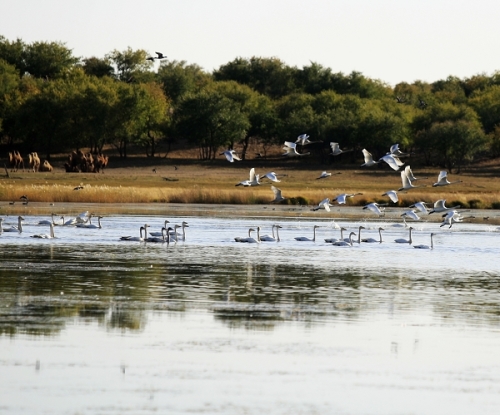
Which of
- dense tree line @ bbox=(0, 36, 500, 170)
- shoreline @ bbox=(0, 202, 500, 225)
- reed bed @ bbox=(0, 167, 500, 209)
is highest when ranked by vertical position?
dense tree line @ bbox=(0, 36, 500, 170)

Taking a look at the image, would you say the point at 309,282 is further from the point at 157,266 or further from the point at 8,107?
the point at 8,107

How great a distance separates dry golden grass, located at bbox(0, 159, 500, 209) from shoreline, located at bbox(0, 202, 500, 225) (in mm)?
1354

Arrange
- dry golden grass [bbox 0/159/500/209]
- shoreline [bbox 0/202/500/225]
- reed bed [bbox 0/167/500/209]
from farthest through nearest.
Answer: dry golden grass [bbox 0/159/500/209]
reed bed [bbox 0/167/500/209]
shoreline [bbox 0/202/500/225]

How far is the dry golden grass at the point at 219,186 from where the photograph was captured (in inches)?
2218

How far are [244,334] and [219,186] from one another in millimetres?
50145

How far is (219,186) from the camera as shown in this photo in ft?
221

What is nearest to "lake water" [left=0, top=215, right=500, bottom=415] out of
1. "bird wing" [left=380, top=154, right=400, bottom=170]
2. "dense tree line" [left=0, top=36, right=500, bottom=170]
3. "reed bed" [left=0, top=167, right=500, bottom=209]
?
"bird wing" [left=380, top=154, right=400, bottom=170]

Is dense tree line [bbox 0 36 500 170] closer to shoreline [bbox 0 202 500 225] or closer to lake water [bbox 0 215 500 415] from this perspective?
shoreline [bbox 0 202 500 225]

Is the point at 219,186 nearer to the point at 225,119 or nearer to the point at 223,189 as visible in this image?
the point at 223,189

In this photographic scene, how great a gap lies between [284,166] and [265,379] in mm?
75624

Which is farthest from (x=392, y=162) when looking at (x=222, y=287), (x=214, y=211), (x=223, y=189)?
(x=223, y=189)

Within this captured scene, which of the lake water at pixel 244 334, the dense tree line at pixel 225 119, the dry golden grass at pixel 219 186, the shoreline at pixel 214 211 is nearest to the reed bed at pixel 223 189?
the dry golden grass at pixel 219 186

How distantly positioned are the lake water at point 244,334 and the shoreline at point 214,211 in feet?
60.5

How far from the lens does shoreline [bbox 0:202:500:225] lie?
49.3 metres
